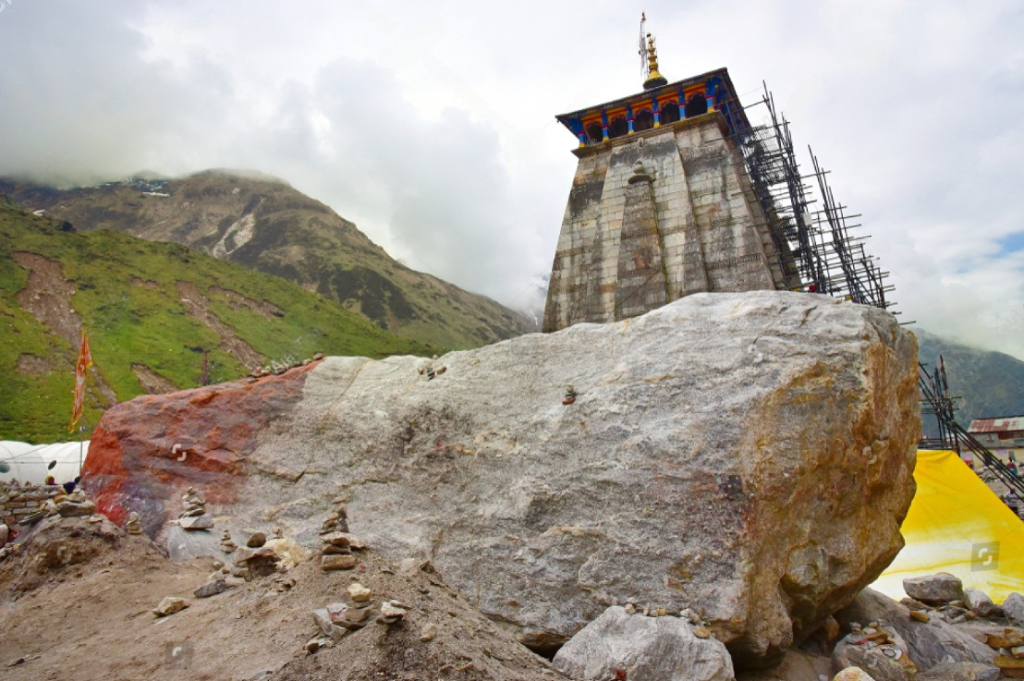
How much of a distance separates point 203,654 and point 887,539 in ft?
27.5

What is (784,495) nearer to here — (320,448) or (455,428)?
(455,428)

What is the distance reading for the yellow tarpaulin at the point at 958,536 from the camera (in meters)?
13.6

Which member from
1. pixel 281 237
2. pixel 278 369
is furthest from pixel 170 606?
pixel 281 237

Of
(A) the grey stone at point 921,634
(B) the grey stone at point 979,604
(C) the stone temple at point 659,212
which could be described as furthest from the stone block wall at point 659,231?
(A) the grey stone at point 921,634

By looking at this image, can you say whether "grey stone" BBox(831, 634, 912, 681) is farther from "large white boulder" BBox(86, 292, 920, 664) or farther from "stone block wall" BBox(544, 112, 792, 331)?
"stone block wall" BBox(544, 112, 792, 331)

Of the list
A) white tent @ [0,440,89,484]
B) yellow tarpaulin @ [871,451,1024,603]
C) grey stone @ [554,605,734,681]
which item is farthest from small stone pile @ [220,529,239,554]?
white tent @ [0,440,89,484]

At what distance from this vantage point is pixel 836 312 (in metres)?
8.26

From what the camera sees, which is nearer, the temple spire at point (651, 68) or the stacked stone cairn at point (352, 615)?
the stacked stone cairn at point (352, 615)

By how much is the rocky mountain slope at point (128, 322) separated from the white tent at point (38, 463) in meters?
11.8

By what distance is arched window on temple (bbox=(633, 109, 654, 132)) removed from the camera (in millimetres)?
19453

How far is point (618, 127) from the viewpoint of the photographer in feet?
65.5

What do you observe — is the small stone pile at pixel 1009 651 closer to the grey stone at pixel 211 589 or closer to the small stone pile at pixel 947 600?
the small stone pile at pixel 947 600

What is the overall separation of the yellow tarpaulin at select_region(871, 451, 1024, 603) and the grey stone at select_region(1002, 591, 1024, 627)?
208cm

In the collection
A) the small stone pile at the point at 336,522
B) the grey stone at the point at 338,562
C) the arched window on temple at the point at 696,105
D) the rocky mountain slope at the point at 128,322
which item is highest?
the rocky mountain slope at the point at 128,322
